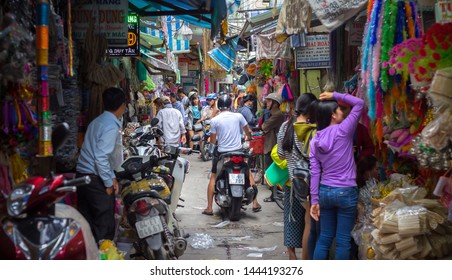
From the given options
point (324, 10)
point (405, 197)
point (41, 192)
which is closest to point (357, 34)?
point (324, 10)

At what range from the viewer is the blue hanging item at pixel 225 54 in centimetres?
2095

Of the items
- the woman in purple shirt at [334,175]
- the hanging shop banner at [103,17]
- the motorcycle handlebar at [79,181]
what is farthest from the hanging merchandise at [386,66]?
the hanging shop banner at [103,17]

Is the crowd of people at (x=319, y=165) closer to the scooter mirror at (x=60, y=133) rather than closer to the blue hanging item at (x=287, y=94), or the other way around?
the scooter mirror at (x=60, y=133)

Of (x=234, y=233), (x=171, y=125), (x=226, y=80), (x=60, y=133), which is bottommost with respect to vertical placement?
(x=234, y=233)

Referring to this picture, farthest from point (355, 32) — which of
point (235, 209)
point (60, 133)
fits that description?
point (60, 133)

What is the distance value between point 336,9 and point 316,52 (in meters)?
3.97

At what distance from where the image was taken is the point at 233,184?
30.9ft

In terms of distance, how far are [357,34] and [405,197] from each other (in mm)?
3205

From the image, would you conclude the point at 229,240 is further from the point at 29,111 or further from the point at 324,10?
the point at 29,111

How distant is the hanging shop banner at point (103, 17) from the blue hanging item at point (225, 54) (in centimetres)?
1320

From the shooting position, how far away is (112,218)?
19.6 feet

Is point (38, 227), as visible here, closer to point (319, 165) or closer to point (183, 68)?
point (319, 165)

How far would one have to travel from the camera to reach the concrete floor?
7680 millimetres

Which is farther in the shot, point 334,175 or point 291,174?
point 291,174
